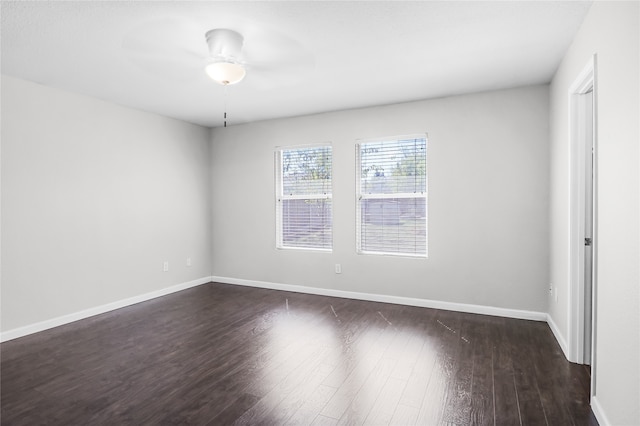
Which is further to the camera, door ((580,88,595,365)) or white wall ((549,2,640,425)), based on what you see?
door ((580,88,595,365))

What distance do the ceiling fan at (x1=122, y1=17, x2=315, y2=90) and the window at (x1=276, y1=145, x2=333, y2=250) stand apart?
66.3 inches

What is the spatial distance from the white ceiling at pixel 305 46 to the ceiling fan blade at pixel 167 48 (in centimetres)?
1

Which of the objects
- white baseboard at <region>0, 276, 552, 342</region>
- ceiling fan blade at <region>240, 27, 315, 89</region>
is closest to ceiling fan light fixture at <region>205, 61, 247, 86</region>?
ceiling fan blade at <region>240, 27, 315, 89</region>

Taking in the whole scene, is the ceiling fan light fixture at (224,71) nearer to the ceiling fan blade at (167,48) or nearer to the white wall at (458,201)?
the ceiling fan blade at (167,48)

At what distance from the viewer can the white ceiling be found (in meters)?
2.25

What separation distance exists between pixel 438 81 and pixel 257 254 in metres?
3.36

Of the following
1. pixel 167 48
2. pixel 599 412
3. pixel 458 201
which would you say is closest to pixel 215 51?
pixel 167 48

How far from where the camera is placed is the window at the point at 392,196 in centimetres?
429

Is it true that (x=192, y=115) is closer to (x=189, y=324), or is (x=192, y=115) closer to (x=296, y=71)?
(x=296, y=71)

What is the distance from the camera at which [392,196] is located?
443cm

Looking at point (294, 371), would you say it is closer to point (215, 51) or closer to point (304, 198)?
point (215, 51)

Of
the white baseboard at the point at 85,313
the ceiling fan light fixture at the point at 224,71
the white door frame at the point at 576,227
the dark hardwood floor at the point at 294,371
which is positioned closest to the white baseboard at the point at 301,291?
the white baseboard at the point at 85,313

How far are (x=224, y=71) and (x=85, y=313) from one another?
3109 mm

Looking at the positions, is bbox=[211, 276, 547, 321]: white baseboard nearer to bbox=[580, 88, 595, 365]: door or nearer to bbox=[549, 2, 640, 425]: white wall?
bbox=[580, 88, 595, 365]: door
